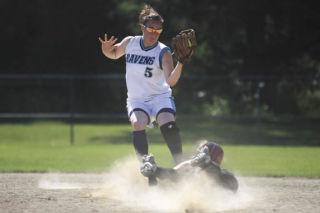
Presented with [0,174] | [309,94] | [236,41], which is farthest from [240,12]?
[0,174]

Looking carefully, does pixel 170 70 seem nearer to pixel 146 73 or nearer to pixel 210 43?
pixel 146 73

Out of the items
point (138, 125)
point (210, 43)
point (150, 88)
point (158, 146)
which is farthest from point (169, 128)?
point (210, 43)

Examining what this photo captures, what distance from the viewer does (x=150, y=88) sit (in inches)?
275

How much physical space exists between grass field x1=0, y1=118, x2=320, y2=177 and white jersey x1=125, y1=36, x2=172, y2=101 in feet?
11.7

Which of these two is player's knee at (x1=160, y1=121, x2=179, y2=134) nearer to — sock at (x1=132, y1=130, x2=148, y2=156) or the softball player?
sock at (x1=132, y1=130, x2=148, y2=156)

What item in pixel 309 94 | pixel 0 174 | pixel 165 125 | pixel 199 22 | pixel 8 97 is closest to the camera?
pixel 165 125

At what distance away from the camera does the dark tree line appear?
16688 mm

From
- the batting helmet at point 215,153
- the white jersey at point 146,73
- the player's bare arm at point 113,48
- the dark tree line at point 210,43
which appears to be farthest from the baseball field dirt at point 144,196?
the dark tree line at point 210,43

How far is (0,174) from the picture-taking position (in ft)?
30.5

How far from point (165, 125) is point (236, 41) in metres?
16.0

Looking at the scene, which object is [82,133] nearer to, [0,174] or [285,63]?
[285,63]

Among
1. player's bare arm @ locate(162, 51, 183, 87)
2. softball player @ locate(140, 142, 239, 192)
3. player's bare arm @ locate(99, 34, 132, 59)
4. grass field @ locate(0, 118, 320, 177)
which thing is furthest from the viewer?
grass field @ locate(0, 118, 320, 177)

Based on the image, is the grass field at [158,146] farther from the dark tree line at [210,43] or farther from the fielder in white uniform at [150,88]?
the fielder in white uniform at [150,88]

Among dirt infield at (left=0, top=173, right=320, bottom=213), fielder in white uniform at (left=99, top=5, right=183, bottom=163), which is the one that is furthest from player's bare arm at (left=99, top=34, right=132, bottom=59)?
dirt infield at (left=0, top=173, right=320, bottom=213)
